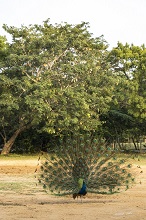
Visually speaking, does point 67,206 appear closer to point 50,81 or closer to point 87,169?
point 87,169

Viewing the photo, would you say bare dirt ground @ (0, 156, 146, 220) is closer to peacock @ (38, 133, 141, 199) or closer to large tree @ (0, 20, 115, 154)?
peacock @ (38, 133, 141, 199)

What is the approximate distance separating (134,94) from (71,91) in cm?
744

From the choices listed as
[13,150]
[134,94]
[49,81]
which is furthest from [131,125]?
[49,81]

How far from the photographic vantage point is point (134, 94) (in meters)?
41.9

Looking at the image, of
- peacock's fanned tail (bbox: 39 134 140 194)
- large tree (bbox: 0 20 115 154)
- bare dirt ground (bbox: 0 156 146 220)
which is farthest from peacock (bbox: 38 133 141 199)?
large tree (bbox: 0 20 115 154)

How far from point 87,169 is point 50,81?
23.0 m

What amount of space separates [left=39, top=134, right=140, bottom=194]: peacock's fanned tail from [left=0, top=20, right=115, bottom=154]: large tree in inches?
816

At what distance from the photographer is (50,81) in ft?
118

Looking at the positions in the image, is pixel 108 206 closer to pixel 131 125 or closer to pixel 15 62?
pixel 15 62

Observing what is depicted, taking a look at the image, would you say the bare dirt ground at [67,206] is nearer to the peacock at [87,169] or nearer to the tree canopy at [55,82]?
the peacock at [87,169]

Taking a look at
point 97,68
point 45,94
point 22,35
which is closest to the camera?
point 45,94

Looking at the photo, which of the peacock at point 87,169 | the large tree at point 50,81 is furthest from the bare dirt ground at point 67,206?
the large tree at point 50,81

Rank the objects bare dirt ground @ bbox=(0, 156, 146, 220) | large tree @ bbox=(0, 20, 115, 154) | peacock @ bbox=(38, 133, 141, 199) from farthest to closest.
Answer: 1. large tree @ bbox=(0, 20, 115, 154)
2. peacock @ bbox=(38, 133, 141, 199)
3. bare dirt ground @ bbox=(0, 156, 146, 220)

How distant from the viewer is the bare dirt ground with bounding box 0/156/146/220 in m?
11.1
